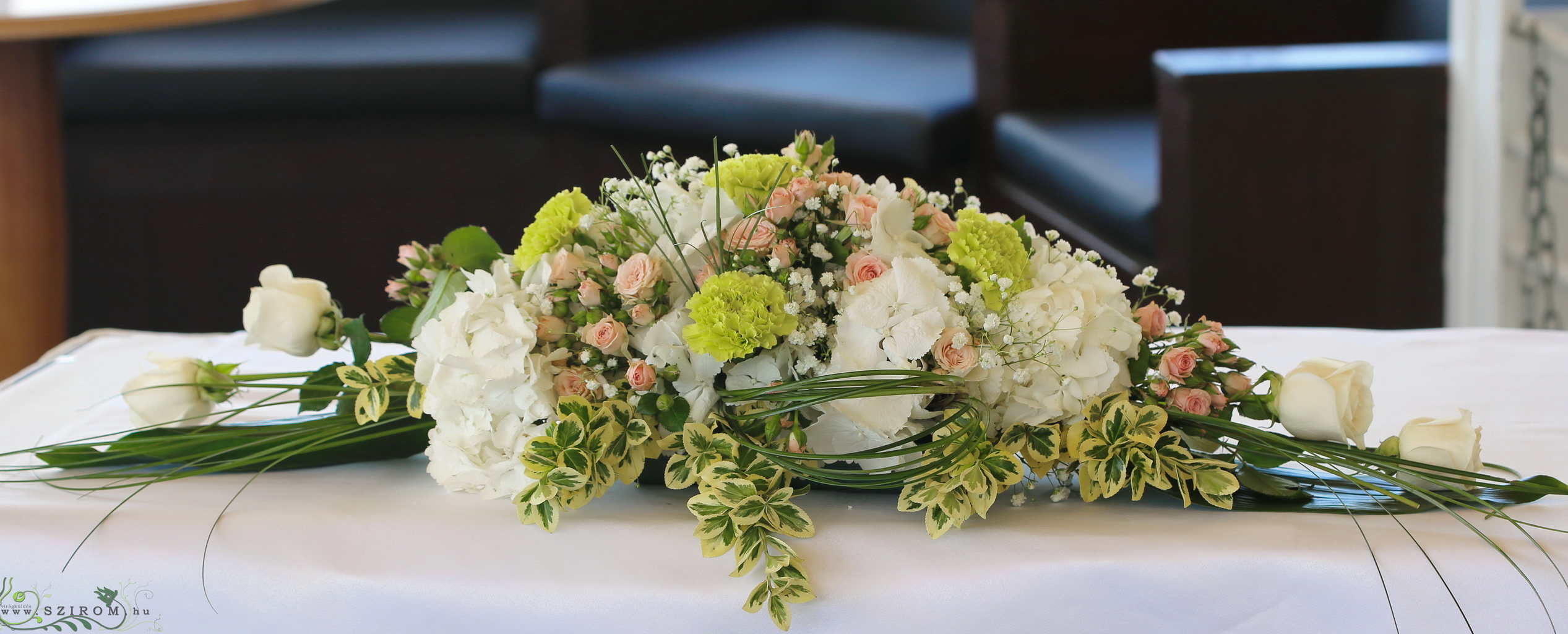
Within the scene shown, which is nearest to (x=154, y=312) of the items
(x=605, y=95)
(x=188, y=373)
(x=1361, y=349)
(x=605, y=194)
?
(x=605, y=95)

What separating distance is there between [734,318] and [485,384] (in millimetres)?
155

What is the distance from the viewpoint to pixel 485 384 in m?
0.73

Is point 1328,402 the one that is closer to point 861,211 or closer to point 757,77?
point 861,211

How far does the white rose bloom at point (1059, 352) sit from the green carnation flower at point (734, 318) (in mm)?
120

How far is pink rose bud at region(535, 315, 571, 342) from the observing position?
740mm

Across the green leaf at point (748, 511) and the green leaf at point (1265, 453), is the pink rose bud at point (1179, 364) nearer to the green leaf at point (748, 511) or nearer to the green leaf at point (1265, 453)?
the green leaf at point (1265, 453)

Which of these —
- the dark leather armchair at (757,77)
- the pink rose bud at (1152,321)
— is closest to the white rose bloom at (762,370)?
the pink rose bud at (1152,321)

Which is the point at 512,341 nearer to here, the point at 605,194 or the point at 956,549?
the point at 605,194

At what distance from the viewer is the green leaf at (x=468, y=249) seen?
824mm

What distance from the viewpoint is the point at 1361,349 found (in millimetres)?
1060

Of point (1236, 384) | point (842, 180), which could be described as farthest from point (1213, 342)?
point (842, 180)

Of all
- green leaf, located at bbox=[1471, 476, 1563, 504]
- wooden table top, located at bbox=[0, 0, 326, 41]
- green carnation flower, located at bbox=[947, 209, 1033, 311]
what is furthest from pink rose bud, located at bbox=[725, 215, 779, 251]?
wooden table top, located at bbox=[0, 0, 326, 41]

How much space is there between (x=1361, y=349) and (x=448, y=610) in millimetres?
A: 760

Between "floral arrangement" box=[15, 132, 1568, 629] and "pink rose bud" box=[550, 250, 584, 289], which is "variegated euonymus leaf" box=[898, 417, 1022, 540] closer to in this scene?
"floral arrangement" box=[15, 132, 1568, 629]
